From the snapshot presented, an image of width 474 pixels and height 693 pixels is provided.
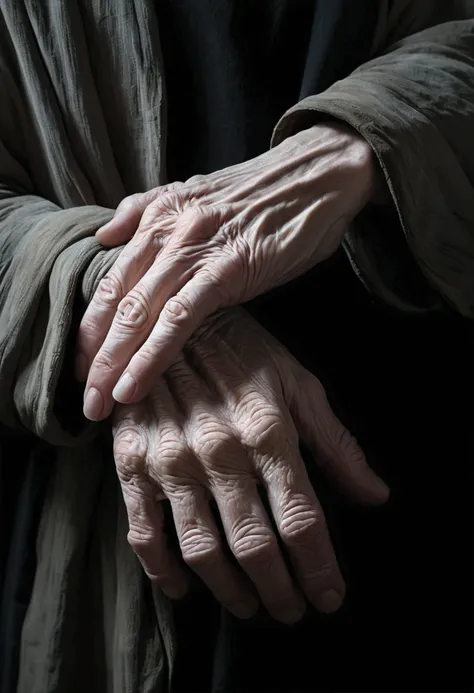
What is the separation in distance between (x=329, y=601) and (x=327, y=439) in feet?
0.52

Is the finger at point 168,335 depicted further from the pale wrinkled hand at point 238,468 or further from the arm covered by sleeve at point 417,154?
the arm covered by sleeve at point 417,154

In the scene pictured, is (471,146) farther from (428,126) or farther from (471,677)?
(471,677)

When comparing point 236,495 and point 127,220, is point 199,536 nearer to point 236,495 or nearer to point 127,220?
point 236,495

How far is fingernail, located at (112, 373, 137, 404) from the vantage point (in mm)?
665


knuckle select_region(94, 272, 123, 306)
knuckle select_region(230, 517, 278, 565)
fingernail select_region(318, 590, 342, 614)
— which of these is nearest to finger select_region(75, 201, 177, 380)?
knuckle select_region(94, 272, 123, 306)

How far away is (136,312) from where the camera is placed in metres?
0.67

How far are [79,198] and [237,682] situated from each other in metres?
0.58

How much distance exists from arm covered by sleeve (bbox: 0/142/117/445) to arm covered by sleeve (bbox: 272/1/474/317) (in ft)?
0.80

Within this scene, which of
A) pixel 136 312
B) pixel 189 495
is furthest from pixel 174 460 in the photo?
pixel 136 312

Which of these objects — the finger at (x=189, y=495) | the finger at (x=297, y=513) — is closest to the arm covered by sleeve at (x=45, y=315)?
the finger at (x=189, y=495)

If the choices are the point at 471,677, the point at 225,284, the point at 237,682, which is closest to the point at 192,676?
the point at 237,682

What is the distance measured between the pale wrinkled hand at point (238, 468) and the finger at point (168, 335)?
0.04 metres

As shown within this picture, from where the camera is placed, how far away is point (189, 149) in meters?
0.89

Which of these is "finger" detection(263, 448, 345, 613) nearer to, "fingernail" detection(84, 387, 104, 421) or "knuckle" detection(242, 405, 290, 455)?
"knuckle" detection(242, 405, 290, 455)
